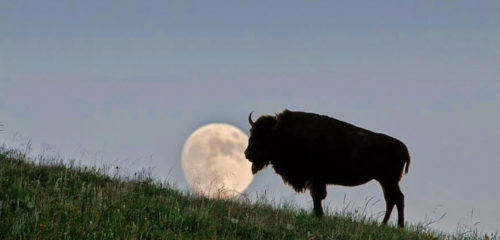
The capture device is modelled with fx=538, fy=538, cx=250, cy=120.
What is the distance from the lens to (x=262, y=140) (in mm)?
12430

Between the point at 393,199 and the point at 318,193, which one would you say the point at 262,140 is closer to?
the point at 318,193

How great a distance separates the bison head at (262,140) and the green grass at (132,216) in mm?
2142

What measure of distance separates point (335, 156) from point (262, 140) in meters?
1.86

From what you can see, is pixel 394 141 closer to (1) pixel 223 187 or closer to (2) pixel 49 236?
(1) pixel 223 187

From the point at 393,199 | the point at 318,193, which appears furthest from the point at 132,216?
the point at 393,199

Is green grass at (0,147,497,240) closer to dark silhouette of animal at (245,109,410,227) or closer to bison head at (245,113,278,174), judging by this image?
dark silhouette of animal at (245,109,410,227)

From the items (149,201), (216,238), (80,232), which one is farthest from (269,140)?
(80,232)

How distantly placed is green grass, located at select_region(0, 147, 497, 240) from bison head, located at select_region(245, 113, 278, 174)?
2.14 meters

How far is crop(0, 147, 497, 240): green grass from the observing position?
6242 millimetres

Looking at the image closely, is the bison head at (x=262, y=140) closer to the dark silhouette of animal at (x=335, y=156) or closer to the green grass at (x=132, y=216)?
the dark silhouette of animal at (x=335, y=156)

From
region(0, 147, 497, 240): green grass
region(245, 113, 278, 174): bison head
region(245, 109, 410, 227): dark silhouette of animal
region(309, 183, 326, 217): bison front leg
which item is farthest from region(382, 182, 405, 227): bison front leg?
region(245, 113, 278, 174): bison head

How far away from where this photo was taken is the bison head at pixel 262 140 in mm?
12281

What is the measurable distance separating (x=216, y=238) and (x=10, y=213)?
98.7 inches

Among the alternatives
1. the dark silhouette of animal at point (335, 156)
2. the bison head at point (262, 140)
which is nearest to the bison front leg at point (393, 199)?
the dark silhouette of animal at point (335, 156)
